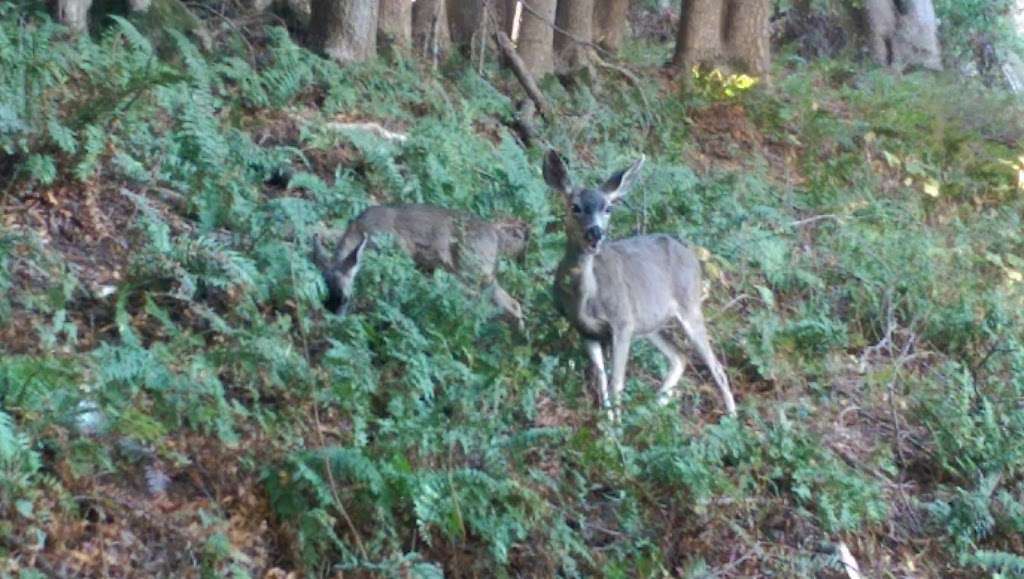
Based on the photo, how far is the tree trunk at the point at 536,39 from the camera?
58.4ft

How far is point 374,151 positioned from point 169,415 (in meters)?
4.88

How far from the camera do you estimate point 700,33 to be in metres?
19.5

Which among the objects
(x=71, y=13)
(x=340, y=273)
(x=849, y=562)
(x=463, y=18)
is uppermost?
(x=463, y=18)

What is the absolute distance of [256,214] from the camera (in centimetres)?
1086

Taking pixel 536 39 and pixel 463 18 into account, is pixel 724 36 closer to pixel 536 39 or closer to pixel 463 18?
pixel 536 39

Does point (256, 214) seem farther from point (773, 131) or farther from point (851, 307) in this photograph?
point (773, 131)

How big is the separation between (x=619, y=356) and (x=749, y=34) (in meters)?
10.4

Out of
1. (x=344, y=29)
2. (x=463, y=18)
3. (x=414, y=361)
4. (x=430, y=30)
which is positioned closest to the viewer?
(x=414, y=361)

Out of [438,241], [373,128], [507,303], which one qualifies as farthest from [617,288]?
[373,128]

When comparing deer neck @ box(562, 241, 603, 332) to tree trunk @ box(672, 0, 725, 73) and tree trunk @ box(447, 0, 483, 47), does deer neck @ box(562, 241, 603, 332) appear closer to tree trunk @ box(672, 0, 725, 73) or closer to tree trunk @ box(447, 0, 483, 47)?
tree trunk @ box(447, 0, 483, 47)

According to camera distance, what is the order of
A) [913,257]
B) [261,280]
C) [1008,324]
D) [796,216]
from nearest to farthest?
[261,280], [1008,324], [913,257], [796,216]

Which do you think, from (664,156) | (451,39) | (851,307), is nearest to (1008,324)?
(851,307)

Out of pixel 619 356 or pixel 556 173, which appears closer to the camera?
pixel 619 356

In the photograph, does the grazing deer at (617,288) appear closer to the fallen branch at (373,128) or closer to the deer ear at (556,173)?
the deer ear at (556,173)
